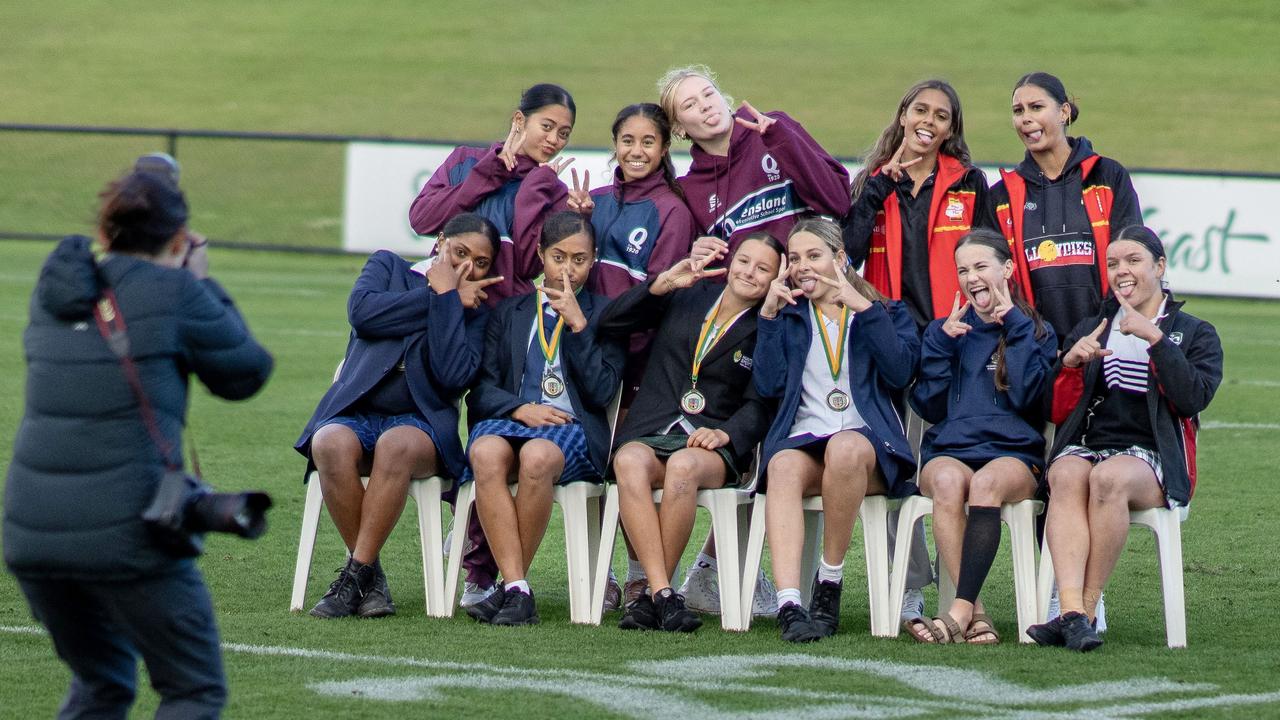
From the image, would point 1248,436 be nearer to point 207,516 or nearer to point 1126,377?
point 1126,377

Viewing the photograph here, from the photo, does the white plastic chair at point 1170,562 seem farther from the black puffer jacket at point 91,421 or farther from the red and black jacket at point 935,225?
the black puffer jacket at point 91,421

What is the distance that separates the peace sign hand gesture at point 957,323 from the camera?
6.24m

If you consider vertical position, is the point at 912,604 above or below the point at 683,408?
below

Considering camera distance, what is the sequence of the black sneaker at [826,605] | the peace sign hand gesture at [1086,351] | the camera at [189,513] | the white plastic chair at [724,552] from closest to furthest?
the camera at [189,513], the peace sign hand gesture at [1086,351], the black sneaker at [826,605], the white plastic chair at [724,552]

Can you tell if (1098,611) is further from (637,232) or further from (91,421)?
(91,421)

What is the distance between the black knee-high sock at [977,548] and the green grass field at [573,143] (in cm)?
23

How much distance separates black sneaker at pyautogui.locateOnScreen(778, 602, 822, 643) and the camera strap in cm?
256

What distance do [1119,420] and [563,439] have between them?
181 cm

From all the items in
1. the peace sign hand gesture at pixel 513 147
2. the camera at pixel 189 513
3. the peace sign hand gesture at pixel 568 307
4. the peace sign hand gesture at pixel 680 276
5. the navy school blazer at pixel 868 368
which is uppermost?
the peace sign hand gesture at pixel 513 147

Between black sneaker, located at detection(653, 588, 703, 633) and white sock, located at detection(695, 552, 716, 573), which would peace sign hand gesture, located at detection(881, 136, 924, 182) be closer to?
white sock, located at detection(695, 552, 716, 573)

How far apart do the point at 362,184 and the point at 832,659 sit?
16.2 meters

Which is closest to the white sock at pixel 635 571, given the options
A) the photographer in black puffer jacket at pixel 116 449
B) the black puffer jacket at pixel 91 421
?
the photographer in black puffer jacket at pixel 116 449

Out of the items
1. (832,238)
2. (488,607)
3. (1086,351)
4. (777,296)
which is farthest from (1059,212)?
(488,607)

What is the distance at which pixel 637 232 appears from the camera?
667cm
